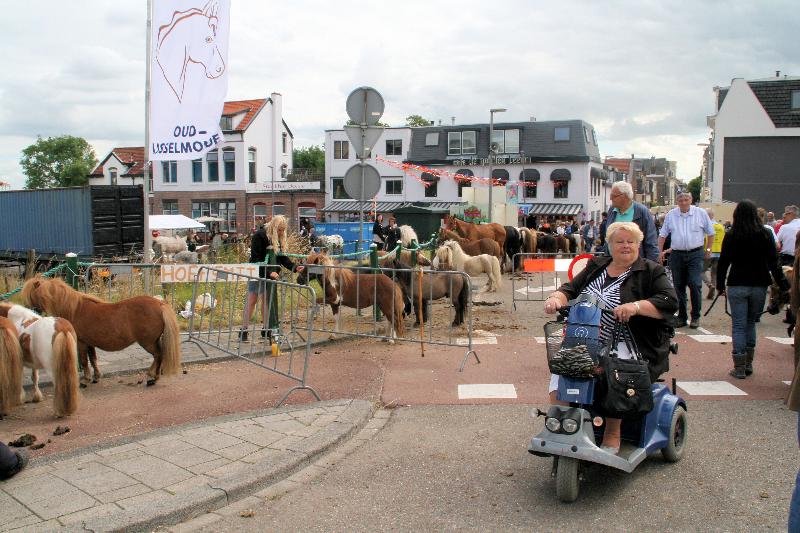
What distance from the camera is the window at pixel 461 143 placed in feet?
185

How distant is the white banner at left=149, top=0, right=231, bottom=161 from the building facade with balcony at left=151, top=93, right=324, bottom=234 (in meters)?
46.1

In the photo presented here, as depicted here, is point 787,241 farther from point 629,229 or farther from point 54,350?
point 54,350

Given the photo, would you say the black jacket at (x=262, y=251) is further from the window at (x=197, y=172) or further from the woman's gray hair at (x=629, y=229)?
the window at (x=197, y=172)

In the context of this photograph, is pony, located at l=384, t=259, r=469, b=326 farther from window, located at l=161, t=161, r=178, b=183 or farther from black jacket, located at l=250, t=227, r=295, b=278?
window, located at l=161, t=161, r=178, b=183

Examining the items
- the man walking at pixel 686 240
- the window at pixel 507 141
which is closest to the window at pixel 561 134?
the window at pixel 507 141

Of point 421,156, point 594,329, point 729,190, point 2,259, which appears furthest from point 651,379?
point 421,156

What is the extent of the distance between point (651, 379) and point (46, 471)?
14.0 feet

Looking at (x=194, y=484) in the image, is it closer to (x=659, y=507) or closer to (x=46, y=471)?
(x=46, y=471)

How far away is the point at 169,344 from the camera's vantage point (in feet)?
22.6

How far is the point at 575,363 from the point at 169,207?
2416 inches

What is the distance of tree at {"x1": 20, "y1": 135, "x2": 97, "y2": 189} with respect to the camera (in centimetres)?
9481

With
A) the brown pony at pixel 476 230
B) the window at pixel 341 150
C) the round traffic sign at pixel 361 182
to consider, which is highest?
the window at pixel 341 150

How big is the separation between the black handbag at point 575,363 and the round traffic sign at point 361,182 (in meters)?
5.79

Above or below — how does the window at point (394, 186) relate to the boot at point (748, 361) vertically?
above
